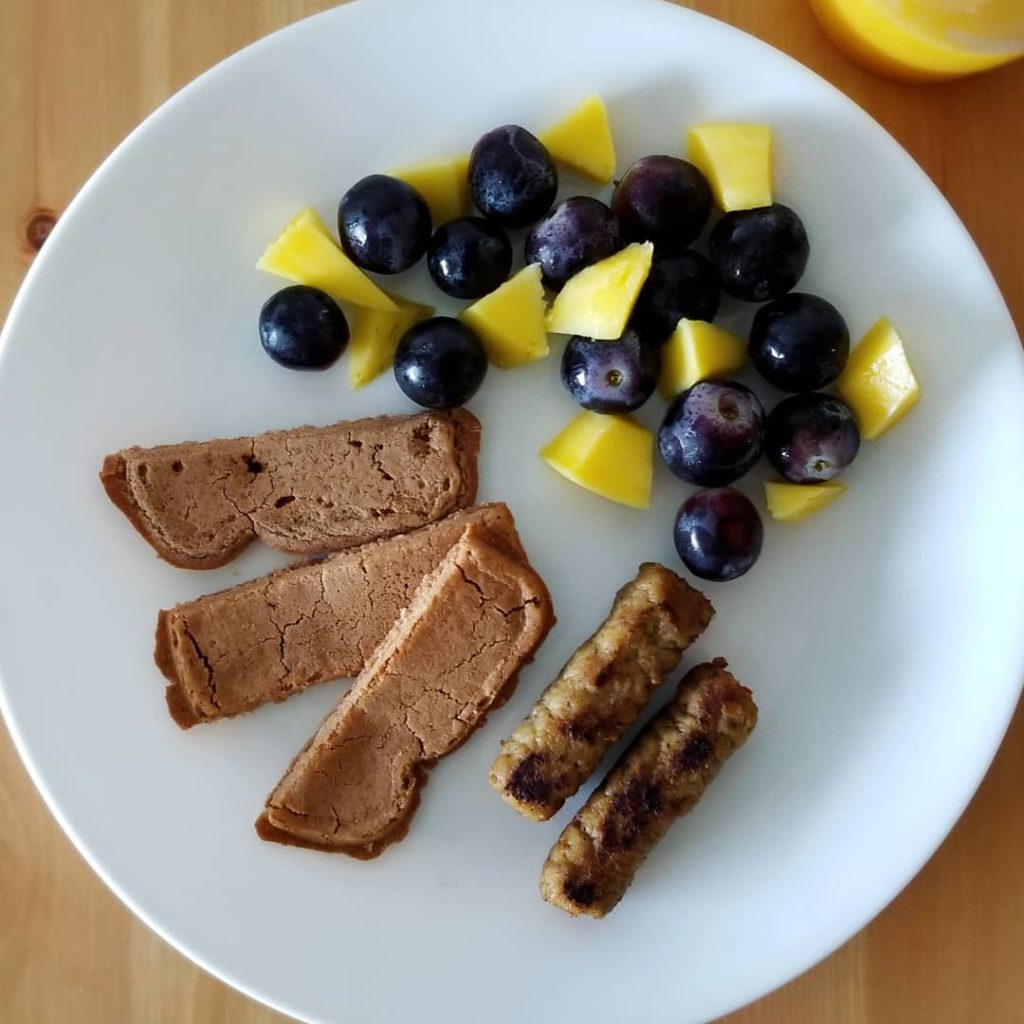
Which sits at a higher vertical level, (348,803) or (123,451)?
(123,451)

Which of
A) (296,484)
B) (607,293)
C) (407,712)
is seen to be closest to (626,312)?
(607,293)

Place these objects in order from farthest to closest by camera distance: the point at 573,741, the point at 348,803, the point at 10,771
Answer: the point at 10,771, the point at 348,803, the point at 573,741

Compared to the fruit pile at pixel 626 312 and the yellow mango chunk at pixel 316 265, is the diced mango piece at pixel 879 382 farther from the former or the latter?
the yellow mango chunk at pixel 316 265

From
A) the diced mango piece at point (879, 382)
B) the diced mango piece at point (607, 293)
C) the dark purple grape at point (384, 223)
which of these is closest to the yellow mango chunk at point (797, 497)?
the diced mango piece at point (879, 382)

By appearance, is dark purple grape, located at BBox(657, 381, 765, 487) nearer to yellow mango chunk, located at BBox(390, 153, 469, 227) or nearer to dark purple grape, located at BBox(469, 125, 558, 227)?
dark purple grape, located at BBox(469, 125, 558, 227)

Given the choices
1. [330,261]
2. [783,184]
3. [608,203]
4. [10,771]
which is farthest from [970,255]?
[10,771]

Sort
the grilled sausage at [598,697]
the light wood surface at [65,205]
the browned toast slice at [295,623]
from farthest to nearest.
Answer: the light wood surface at [65,205], the browned toast slice at [295,623], the grilled sausage at [598,697]

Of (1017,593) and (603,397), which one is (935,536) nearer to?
(1017,593)
